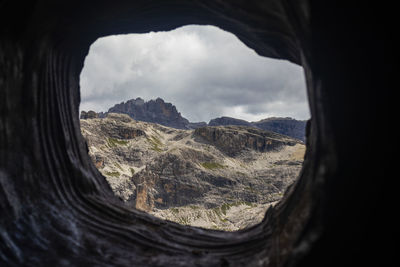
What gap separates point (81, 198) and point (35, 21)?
19.1 feet

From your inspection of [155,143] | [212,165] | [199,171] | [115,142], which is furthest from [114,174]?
[155,143]

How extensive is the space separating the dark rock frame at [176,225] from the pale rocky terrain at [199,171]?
70544 mm

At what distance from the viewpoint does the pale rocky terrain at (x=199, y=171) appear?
94.8 m

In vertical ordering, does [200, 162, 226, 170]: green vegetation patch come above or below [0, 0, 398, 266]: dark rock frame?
below

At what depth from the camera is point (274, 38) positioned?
23.5 ft

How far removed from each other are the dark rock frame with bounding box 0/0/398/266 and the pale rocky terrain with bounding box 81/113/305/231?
70.5m

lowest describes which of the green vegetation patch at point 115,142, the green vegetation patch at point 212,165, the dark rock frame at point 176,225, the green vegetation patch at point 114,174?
the green vegetation patch at point 114,174

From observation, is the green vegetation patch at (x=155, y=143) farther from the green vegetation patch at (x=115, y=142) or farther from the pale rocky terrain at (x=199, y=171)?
the green vegetation patch at (x=115, y=142)

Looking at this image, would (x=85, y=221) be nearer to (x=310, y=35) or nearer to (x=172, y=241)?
(x=172, y=241)

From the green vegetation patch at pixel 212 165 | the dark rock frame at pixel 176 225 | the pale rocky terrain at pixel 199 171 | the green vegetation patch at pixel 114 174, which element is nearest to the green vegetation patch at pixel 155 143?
the pale rocky terrain at pixel 199 171

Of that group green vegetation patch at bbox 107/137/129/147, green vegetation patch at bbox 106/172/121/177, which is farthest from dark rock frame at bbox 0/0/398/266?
green vegetation patch at bbox 107/137/129/147

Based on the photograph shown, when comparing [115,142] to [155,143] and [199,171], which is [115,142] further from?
[199,171]

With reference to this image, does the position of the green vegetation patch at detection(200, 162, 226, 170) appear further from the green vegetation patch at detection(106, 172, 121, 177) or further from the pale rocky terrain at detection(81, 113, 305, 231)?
the green vegetation patch at detection(106, 172, 121, 177)

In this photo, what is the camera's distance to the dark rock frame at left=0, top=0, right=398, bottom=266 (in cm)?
333
